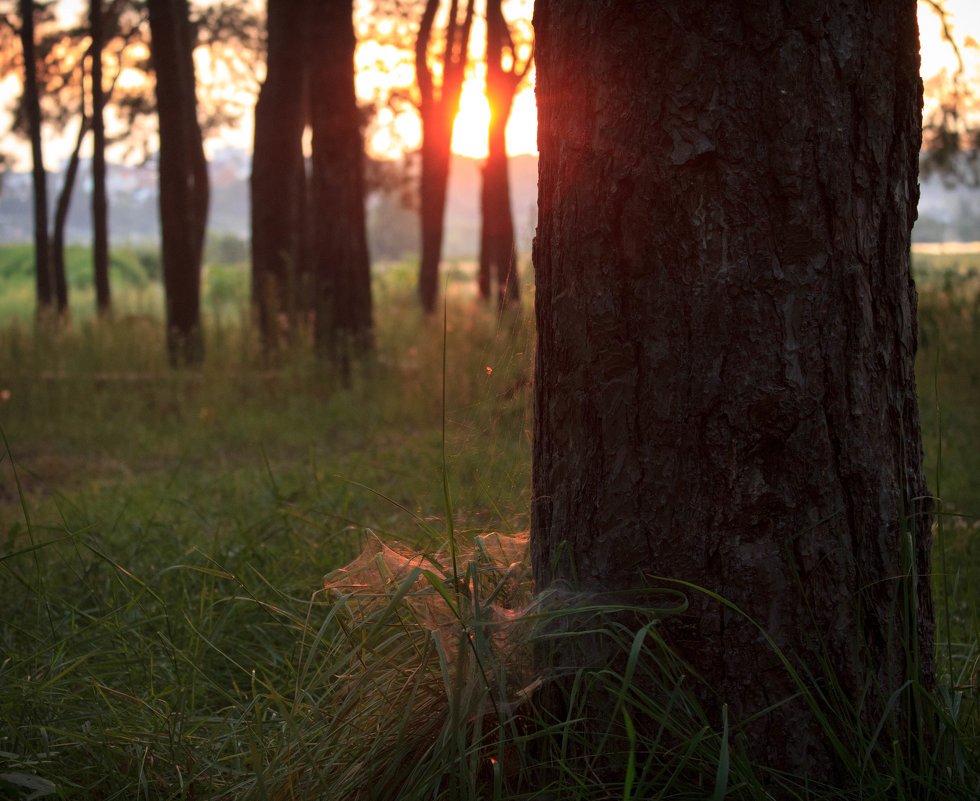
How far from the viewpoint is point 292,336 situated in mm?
7852

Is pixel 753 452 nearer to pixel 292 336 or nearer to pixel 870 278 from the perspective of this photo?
pixel 870 278

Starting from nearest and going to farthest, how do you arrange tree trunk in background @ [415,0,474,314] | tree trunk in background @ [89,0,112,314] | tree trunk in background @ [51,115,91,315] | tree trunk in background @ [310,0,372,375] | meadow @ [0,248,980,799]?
1. meadow @ [0,248,980,799]
2. tree trunk in background @ [310,0,372,375]
3. tree trunk in background @ [89,0,112,314]
4. tree trunk in background @ [415,0,474,314]
5. tree trunk in background @ [51,115,91,315]

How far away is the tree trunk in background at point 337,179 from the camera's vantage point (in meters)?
8.30

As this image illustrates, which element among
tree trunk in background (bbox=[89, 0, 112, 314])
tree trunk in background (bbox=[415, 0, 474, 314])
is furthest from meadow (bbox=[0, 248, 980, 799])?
tree trunk in background (bbox=[89, 0, 112, 314])

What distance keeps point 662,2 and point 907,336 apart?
2.57 feet

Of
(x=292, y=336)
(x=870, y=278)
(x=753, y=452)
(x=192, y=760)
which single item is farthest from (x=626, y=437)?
(x=292, y=336)

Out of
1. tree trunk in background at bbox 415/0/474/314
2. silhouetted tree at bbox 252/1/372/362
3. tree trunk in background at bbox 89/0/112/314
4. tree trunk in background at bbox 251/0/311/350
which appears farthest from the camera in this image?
tree trunk in background at bbox 415/0/474/314

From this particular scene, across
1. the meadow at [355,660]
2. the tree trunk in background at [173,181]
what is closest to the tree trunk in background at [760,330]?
the meadow at [355,660]

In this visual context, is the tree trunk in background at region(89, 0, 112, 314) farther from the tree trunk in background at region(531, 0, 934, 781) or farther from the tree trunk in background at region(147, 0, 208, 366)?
the tree trunk in background at region(531, 0, 934, 781)

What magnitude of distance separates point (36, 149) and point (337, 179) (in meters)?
12.0

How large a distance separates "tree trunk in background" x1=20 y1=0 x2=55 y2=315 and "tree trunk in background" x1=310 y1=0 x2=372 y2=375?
9394 millimetres

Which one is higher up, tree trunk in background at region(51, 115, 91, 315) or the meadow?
tree trunk in background at region(51, 115, 91, 315)

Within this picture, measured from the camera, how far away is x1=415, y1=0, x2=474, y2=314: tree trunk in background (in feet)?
55.5

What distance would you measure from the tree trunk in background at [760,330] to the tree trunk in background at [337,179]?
675 cm
